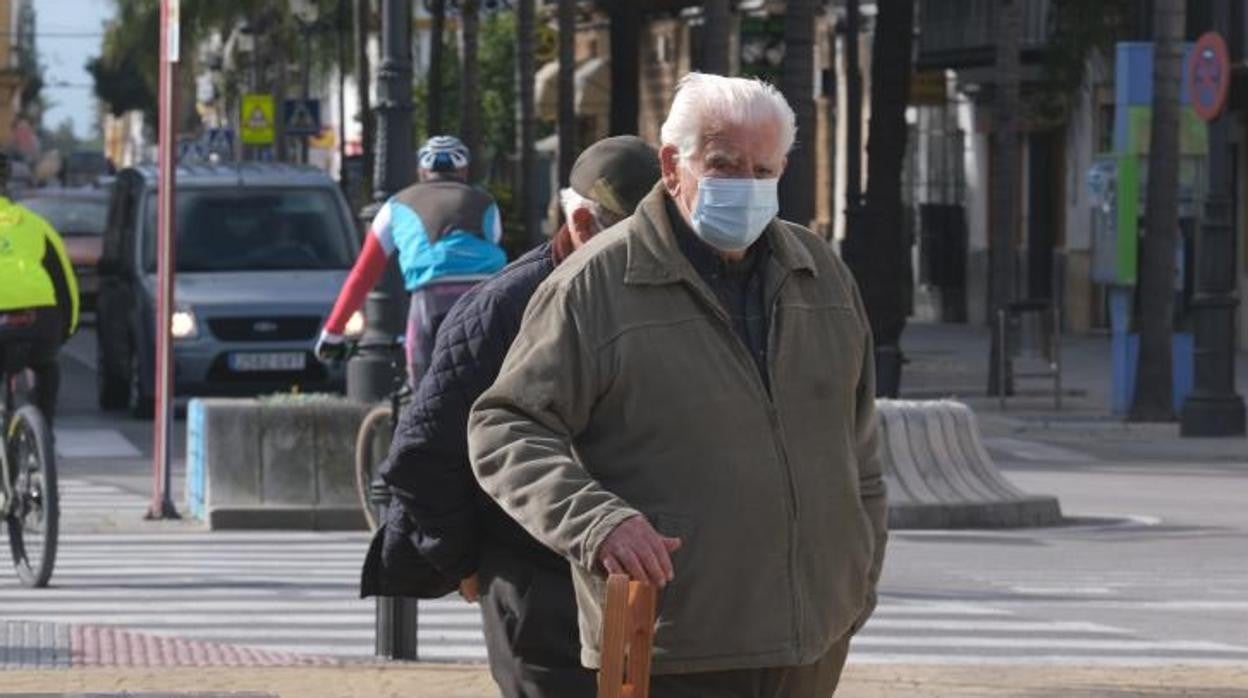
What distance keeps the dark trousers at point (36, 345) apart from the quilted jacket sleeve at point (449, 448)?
26.8ft

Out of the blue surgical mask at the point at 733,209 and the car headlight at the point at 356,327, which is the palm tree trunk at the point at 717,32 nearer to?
the car headlight at the point at 356,327

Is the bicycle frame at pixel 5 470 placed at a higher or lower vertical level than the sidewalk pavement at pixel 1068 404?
higher

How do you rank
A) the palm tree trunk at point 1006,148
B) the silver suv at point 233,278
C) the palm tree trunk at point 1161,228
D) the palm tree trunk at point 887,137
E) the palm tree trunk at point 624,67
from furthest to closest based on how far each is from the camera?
the palm tree trunk at point 624,67 < the palm tree trunk at point 1006,148 < the palm tree trunk at point 887,137 < the palm tree trunk at point 1161,228 < the silver suv at point 233,278

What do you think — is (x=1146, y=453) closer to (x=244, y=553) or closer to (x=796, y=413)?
(x=244, y=553)

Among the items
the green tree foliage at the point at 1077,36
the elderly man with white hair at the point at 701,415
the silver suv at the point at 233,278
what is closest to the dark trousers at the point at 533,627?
the elderly man with white hair at the point at 701,415

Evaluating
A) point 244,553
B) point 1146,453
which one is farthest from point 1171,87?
point 244,553

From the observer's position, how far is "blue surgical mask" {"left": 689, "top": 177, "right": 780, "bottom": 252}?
17.4ft

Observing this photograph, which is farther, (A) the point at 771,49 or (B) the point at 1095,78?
(A) the point at 771,49

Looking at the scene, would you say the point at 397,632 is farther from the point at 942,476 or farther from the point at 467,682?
the point at 942,476

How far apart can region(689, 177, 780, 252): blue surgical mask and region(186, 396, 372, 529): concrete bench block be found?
11.1m

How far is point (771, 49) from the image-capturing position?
47.6m

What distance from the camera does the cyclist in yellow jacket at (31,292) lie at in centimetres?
1391

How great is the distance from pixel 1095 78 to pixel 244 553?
3041 cm

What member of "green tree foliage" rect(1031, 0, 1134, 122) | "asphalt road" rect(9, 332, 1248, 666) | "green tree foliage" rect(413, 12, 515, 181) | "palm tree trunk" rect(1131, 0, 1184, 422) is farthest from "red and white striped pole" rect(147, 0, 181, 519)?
"green tree foliage" rect(413, 12, 515, 181)
